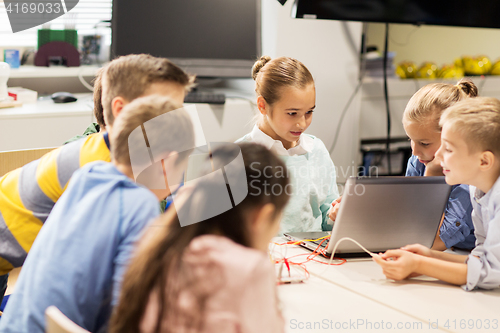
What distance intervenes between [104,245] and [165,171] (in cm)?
23

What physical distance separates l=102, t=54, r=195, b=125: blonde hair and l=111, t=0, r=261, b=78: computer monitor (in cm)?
137

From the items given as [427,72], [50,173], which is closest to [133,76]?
[50,173]

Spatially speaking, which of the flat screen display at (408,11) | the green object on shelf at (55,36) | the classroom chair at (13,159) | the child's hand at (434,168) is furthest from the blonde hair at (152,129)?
the green object on shelf at (55,36)

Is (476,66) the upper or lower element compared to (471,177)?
upper

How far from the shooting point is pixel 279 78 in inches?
67.2

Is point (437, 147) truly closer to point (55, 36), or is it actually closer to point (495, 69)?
point (55, 36)

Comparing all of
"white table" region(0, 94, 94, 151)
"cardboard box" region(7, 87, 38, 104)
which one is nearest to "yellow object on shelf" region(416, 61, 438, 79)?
"white table" region(0, 94, 94, 151)

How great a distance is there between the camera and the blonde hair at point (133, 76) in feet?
4.07

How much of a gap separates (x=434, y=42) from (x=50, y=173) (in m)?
3.31

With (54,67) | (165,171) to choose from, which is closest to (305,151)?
(165,171)

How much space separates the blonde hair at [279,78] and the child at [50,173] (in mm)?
528

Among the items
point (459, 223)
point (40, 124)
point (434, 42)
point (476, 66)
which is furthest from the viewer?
point (434, 42)

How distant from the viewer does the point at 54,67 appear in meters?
2.67

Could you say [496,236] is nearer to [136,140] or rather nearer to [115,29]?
[136,140]
